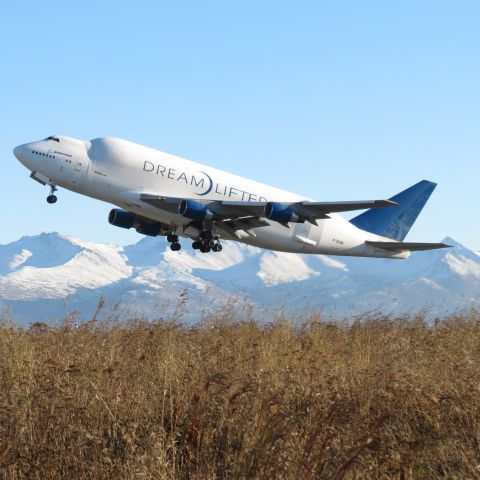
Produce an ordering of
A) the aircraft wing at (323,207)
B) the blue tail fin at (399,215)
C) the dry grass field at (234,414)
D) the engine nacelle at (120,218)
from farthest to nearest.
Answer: the blue tail fin at (399,215)
the engine nacelle at (120,218)
the aircraft wing at (323,207)
the dry grass field at (234,414)

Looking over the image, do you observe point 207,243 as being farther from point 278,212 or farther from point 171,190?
point 278,212

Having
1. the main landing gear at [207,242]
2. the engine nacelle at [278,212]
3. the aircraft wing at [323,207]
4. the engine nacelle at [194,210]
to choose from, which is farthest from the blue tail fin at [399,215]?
the engine nacelle at [194,210]

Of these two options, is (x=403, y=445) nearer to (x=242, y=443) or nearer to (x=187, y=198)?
(x=242, y=443)

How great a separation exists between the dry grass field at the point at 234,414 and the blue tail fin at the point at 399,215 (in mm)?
30869

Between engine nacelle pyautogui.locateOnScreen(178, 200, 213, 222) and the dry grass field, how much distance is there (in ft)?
66.3

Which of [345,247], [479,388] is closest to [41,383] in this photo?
[479,388]

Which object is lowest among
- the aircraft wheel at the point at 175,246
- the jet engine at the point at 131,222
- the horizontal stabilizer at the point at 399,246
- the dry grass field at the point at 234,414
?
the aircraft wheel at the point at 175,246

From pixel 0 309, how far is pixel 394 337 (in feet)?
23.6

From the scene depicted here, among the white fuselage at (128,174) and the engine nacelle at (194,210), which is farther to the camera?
the white fuselage at (128,174)

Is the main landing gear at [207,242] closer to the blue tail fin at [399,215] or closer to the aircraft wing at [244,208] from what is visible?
the aircraft wing at [244,208]

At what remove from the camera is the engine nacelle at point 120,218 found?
125 ft

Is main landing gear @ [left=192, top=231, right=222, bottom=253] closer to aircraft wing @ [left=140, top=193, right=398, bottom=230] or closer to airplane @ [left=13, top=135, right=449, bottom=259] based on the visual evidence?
airplane @ [left=13, top=135, right=449, bottom=259]

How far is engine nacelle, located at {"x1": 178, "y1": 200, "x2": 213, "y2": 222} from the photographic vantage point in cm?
3303

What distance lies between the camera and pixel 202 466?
22.8ft
